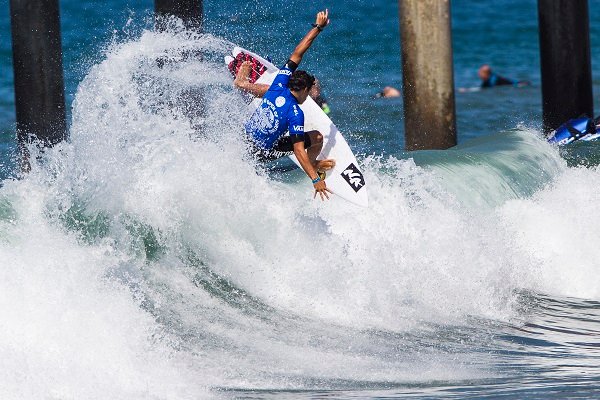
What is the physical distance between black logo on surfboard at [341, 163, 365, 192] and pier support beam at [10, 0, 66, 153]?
3.61 m

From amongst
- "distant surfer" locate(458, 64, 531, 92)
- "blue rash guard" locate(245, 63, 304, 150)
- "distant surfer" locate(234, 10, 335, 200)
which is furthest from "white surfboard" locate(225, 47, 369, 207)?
"distant surfer" locate(458, 64, 531, 92)

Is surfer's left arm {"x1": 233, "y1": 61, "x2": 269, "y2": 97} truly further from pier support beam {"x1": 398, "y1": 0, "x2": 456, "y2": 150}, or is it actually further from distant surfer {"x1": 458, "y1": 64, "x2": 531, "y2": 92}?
distant surfer {"x1": 458, "y1": 64, "x2": 531, "y2": 92}

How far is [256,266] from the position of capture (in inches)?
312

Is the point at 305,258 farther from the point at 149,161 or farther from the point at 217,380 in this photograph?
the point at 217,380

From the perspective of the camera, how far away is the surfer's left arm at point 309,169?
809 centimetres

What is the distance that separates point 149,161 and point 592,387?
11.6ft

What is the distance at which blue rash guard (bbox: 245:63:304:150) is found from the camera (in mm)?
8242

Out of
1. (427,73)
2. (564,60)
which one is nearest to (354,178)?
(427,73)

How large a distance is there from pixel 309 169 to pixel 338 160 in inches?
35.4

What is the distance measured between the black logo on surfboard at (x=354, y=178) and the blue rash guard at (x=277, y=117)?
2.36ft

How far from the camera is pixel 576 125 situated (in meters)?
13.3

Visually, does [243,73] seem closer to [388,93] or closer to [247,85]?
[247,85]

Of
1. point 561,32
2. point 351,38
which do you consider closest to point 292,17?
point 351,38

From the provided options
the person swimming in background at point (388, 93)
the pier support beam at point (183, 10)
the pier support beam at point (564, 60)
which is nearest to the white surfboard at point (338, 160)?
the pier support beam at point (183, 10)
